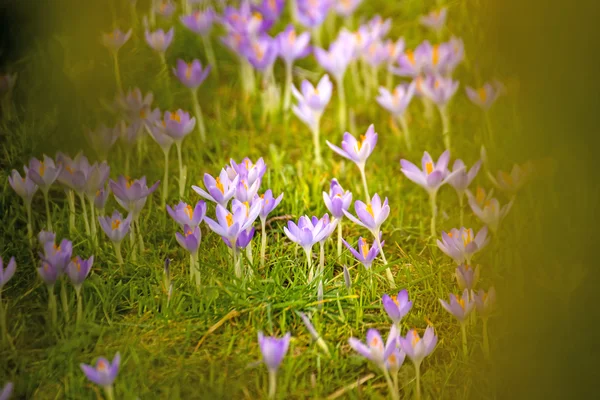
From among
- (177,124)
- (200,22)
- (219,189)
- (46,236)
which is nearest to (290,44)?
(200,22)

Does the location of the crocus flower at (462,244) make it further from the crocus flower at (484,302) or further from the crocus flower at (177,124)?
the crocus flower at (177,124)

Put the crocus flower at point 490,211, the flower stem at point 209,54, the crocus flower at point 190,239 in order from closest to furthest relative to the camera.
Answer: the crocus flower at point 190,239 < the crocus flower at point 490,211 < the flower stem at point 209,54

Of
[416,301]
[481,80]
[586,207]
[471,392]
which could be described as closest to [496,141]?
[481,80]

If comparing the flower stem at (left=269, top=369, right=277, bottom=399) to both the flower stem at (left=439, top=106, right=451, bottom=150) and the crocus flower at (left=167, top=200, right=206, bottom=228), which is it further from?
the flower stem at (left=439, top=106, right=451, bottom=150)

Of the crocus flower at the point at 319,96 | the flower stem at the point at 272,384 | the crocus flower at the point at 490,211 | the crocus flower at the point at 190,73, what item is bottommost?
the flower stem at the point at 272,384

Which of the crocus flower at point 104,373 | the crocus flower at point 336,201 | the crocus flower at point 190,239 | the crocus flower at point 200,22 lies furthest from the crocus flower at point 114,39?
the crocus flower at point 104,373

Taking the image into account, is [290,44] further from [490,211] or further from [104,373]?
[104,373]

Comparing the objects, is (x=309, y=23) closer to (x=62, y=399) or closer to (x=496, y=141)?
(x=496, y=141)
